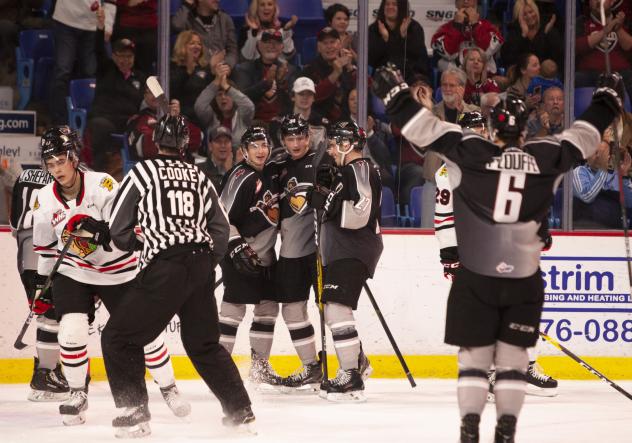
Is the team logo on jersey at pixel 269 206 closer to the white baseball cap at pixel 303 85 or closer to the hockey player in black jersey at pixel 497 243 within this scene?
the white baseball cap at pixel 303 85

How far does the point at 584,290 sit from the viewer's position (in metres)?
6.72

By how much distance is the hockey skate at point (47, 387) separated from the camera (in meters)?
5.71

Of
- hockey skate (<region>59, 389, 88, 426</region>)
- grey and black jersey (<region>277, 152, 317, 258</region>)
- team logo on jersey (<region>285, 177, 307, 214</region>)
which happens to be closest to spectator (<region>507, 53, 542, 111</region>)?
grey and black jersey (<region>277, 152, 317, 258</region>)

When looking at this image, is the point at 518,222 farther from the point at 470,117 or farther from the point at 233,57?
the point at 233,57

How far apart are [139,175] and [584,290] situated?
3.28 m

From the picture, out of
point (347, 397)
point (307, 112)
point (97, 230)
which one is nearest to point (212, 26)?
point (307, 112)

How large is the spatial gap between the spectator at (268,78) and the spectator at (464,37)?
100 centimetres

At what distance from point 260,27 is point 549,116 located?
201 cm

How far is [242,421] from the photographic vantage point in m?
4.57

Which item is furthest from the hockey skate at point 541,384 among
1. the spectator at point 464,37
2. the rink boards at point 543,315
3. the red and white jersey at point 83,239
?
the spectator at point 464,37

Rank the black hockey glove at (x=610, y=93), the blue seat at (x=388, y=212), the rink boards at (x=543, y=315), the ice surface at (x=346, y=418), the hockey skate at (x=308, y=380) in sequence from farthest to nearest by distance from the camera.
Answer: the blue seat at (x=388, y=212) < the rink boards at (x=543, y=315) < the hockey skate at (x=308, y=380) < the ice surface at (x=346, y=418) < the black hockey glove at (x=610, y=93)

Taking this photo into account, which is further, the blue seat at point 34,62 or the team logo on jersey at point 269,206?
the blue seat at point 34,62

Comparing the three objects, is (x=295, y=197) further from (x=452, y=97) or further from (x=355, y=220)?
(x=452, y=97)

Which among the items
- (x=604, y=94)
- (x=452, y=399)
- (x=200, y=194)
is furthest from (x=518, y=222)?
(x=452, y=399)
